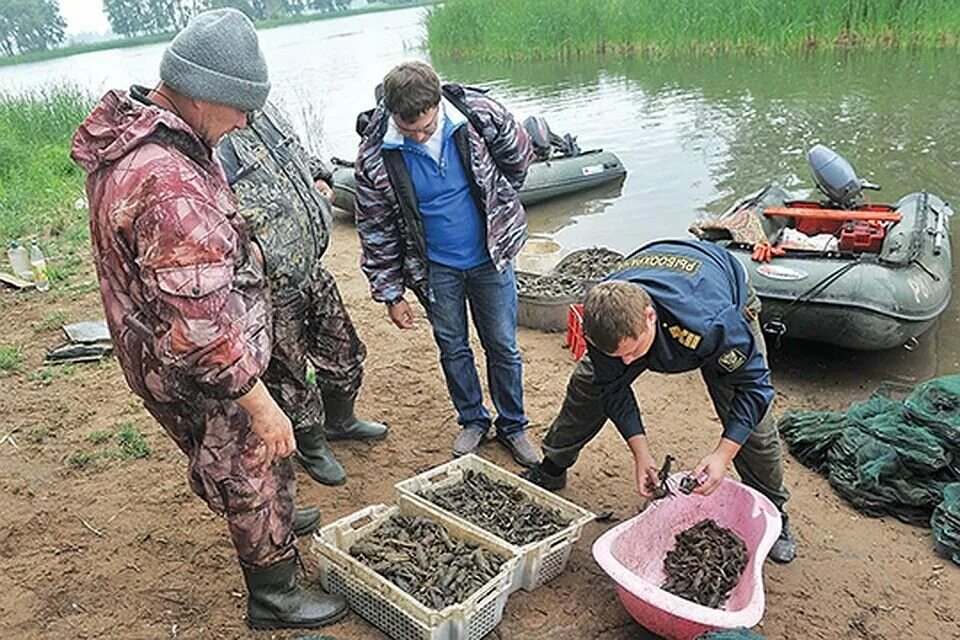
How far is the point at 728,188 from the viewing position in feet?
29.1

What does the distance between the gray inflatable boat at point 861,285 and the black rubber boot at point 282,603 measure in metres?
3.13

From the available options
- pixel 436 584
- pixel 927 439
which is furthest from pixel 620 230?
pixel 436 584

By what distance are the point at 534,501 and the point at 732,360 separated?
100 cm

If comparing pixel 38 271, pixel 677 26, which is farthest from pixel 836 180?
pixel 677 26

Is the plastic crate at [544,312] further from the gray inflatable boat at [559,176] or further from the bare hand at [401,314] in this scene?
the gray inflatable boat at [559,176]

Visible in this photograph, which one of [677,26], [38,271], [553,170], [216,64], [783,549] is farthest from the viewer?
[677,26]

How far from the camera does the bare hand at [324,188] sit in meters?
3.40

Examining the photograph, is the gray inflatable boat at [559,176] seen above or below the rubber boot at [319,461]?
below

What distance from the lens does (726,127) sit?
11109mm

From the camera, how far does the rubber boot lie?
3.54m

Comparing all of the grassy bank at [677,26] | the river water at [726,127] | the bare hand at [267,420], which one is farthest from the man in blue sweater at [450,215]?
the grassy bank at [677,26]

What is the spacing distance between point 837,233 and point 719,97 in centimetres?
744

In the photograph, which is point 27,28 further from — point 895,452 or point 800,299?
point 895,452

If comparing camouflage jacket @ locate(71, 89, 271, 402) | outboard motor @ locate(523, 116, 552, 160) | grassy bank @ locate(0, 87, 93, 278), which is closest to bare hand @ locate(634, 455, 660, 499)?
camouflage jacket @ locate(71, 89, 271, 402)
